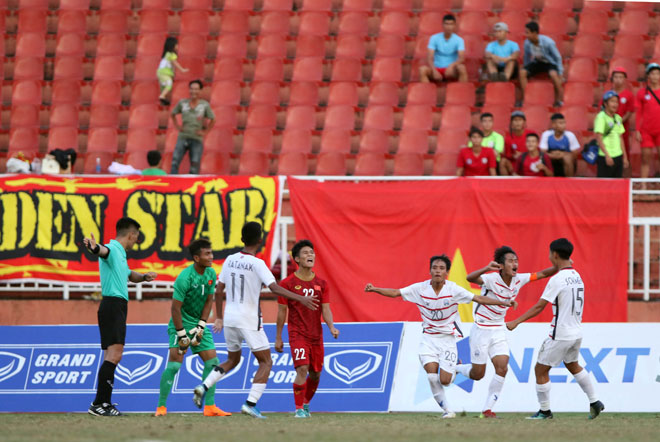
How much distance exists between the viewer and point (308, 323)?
11797 mm

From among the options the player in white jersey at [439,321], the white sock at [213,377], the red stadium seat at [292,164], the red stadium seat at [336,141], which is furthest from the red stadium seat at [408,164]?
the white sock at [213,377]

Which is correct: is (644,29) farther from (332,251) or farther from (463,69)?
(332,251)

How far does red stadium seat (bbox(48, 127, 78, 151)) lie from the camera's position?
19.6 metres

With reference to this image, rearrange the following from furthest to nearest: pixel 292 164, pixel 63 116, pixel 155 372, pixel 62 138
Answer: pixel 63 116 → pixel 62 138 → pixel 292 164 → pixel 155 372

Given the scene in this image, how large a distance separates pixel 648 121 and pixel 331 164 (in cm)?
526

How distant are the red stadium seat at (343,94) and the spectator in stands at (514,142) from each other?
3.50m

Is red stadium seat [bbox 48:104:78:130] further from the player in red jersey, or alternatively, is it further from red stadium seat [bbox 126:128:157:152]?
the player in red jersey

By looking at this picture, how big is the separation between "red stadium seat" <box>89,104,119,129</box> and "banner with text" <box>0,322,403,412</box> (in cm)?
699

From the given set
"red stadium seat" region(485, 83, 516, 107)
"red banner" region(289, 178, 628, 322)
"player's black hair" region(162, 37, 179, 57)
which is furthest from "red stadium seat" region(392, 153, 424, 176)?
"player's black hair" region(162, 37, 179, 57)

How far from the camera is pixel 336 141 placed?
18.9 m

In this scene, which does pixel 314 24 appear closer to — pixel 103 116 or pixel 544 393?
pixel 103 116

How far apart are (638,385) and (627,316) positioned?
217 centimetres

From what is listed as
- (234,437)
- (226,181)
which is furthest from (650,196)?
(234,437)

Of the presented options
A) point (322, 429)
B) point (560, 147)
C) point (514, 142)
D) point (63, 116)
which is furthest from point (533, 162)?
point (63, 116)
